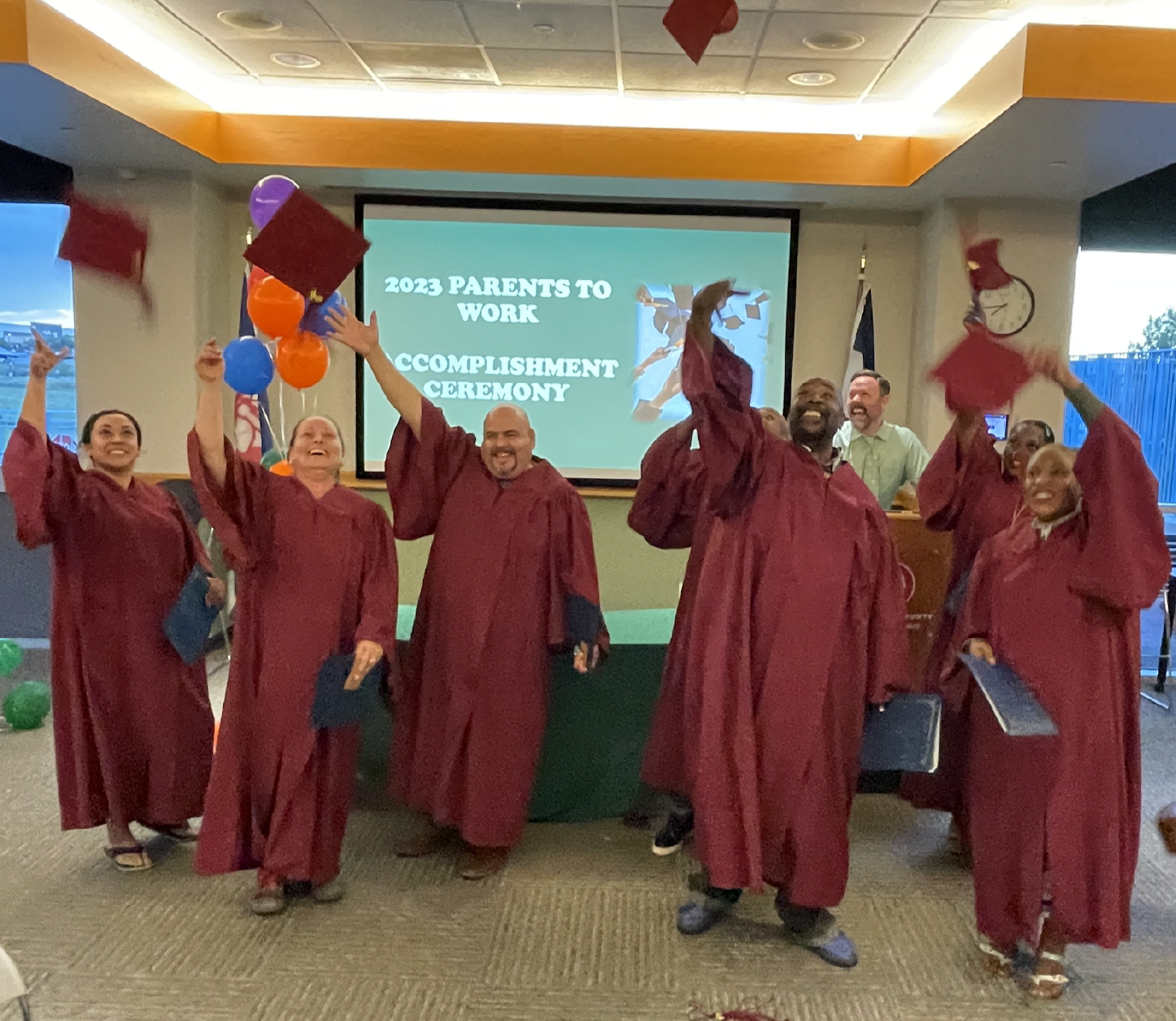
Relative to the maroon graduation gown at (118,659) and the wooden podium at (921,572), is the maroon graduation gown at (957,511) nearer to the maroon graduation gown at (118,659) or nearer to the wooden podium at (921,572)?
the wooden podium at (921,572)

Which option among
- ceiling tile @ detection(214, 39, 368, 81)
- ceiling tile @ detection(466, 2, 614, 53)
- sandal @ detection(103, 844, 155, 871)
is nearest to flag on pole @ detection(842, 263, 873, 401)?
ceiling tile @ detection(466, 2, 614, 53)

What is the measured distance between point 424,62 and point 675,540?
2897 millimetres

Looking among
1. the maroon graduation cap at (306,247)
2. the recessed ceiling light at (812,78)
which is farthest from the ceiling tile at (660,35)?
the maroon graduation cap at (306,247)

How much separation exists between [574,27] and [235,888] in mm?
3437

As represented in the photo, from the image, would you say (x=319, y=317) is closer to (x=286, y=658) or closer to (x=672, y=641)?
(x=286, y=658)

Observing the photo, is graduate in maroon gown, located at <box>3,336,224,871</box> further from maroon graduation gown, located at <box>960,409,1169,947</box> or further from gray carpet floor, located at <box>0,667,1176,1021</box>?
maroon graduation gown, located at <box>960,409,1169,947</box>

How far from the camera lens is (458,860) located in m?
2.83

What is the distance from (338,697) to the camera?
2.36m

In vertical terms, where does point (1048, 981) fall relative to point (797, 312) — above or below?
below

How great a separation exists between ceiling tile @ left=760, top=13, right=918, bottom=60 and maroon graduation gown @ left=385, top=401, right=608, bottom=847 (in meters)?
2.27

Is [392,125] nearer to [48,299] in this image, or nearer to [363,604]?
[48,299]

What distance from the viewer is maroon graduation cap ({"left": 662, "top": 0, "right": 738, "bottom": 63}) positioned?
158 cm

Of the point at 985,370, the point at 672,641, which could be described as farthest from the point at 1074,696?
the point at 672,641

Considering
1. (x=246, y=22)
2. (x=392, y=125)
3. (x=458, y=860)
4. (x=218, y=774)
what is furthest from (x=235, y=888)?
(x=392, y=125)
